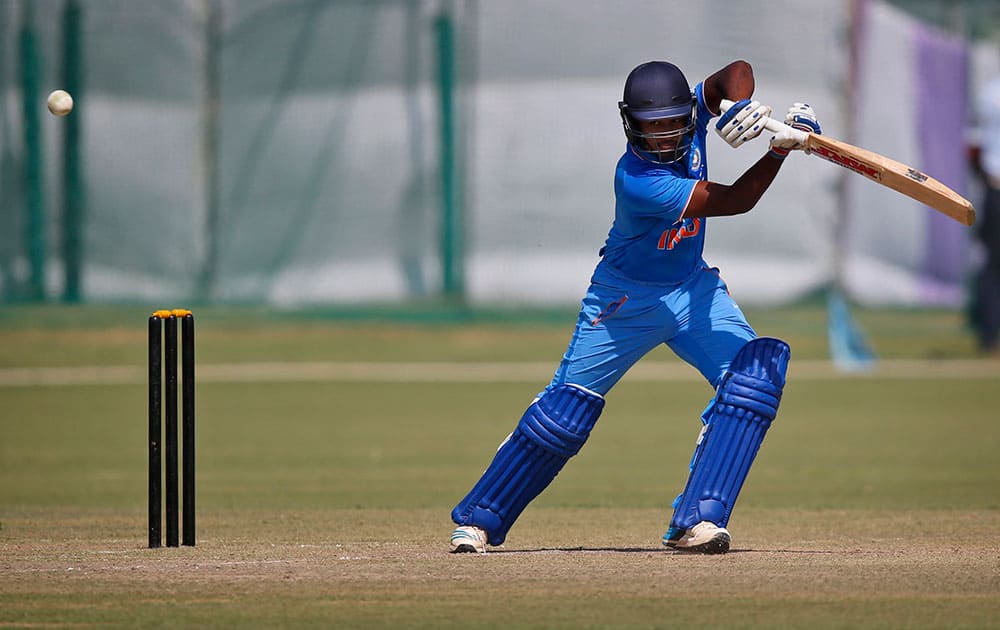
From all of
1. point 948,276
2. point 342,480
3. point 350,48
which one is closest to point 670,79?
point 342,480

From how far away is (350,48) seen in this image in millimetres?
19281

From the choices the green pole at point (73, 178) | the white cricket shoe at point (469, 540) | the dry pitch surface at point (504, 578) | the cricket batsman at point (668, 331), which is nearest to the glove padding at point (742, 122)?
the cricket batsman at point (668, 331)

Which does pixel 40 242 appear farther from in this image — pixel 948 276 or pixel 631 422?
pixel 948 276

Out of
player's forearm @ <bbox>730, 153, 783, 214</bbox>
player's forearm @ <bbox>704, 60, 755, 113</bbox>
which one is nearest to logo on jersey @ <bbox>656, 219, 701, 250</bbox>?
player's forearm @ <bbox>730, 153, 783, 214</bbox>

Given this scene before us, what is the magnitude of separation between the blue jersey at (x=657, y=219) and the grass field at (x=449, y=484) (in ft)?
3.98

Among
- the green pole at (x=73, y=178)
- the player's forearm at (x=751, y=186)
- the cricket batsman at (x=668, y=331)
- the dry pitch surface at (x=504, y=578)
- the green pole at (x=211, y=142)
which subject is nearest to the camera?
the dry pitch surface at (x=504, y=578)

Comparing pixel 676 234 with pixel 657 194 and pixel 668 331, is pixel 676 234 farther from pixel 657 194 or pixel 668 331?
pixel 668 331

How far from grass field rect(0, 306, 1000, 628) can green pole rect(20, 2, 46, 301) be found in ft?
1.57

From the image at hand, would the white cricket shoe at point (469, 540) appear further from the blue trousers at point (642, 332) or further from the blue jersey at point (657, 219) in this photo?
the blue jersey at point (657, 219)

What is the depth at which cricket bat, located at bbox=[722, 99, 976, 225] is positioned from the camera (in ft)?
21.8

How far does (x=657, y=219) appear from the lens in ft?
22.3

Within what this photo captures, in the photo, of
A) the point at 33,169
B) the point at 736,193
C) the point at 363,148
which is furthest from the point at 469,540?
the point at 33,169

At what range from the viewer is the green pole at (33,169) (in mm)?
18953

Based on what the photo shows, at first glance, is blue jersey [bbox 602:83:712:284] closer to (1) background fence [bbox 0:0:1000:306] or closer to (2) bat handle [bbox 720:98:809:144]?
(2) bat handle [bbox 720:98:809:144]
